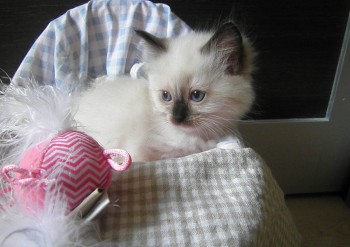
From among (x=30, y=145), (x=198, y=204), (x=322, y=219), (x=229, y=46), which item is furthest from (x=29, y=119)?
(x=322, y=219)

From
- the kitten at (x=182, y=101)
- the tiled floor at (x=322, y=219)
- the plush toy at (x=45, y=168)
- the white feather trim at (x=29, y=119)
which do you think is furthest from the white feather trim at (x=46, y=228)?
the tiled floor at (x=322, y=219)

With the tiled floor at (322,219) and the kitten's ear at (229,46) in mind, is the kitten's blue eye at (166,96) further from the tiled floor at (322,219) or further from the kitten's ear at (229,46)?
the tiled floor at (322,219)

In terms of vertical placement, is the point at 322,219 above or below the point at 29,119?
below

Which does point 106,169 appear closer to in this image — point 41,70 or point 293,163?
point 41,70

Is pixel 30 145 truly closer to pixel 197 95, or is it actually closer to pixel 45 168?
pixel 45 168

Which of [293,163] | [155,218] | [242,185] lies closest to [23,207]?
[155,218]

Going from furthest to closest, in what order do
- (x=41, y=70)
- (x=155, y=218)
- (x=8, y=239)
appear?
(x=41, y=70) < (x=155, y=218) < (x=8, y=239)

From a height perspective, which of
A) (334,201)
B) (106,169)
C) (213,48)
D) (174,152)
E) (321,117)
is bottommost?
(334,201)
